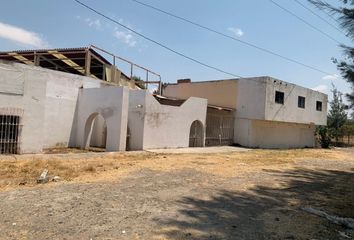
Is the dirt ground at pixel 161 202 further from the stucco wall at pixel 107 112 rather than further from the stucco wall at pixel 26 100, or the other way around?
the stucco wall at pixel 107 112

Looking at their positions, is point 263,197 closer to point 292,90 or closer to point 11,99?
point 11,99

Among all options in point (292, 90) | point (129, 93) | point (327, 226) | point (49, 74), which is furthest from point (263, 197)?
point (292, 90)

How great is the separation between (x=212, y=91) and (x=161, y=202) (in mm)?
23091

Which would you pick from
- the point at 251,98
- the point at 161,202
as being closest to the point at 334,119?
the point at 251,98

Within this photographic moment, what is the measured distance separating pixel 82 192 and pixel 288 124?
27389 millimetres

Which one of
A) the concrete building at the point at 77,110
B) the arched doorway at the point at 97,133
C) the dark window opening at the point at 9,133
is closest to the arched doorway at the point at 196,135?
the concrete building at the point at 77,110

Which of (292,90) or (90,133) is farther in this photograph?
(292,90)

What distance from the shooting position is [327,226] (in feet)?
22.1

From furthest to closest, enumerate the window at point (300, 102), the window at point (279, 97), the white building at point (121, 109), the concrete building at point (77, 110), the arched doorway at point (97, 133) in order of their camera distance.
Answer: the window at point (300, 102) → the window at point (279, 97) → the arched doorway at point (97, 133) → the white building at point (121, 109) → the concrete building at point (77, 110)

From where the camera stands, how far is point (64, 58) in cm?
2231

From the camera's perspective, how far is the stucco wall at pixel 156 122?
64.6ft

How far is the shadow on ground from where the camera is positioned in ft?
19.9

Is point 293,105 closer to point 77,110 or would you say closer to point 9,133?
point 77,110

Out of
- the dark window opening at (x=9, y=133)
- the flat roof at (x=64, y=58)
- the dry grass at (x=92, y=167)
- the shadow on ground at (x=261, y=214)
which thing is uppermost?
the flat roof at (x=64, y=58)
